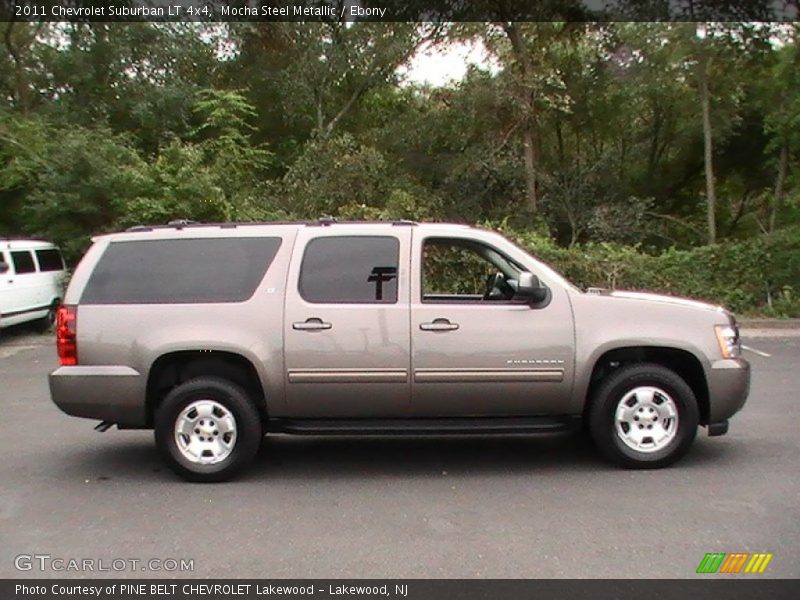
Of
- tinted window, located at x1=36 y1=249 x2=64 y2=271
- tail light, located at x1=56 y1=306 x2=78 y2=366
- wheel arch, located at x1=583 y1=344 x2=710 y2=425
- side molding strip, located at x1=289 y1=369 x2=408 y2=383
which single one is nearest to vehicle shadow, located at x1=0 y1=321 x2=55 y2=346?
tinted window, located at x1=36 y1=249 x2=64 y2=271

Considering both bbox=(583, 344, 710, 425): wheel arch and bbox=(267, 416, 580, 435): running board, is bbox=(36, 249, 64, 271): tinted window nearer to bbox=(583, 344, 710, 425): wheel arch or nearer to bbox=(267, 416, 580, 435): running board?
bbox=(267, 416, 580, 435): running board

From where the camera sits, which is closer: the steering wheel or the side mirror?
the side mirror

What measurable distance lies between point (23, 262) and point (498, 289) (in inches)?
423

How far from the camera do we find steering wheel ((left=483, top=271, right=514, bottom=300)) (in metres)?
5.89

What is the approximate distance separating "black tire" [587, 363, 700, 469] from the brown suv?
10 mm

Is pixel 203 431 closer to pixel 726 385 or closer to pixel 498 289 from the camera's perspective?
pixel 498 289

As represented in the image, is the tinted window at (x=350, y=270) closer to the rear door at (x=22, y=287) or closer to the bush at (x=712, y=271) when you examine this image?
the rear door at (x=22, y=287)

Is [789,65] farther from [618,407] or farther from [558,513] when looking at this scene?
[558,513]

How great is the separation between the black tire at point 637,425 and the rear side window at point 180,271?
2.64m

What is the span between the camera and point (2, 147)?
56.1 ft

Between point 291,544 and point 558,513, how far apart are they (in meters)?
1.66

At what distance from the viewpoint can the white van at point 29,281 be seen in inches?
514

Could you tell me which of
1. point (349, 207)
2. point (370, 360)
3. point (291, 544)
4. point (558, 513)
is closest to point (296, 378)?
point (370, 360)
